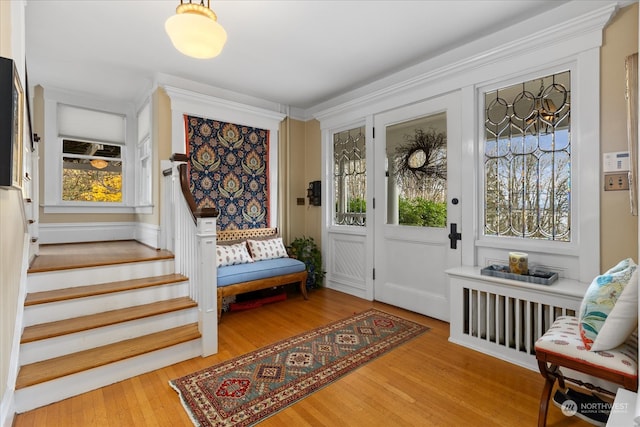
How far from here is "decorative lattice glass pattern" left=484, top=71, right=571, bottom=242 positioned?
8.28 feet

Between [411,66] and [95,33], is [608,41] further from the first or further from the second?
[95,33]

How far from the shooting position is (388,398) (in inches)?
77.9

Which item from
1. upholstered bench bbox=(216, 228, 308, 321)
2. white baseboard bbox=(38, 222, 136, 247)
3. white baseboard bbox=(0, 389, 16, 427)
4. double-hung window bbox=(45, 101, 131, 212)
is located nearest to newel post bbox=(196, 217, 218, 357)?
upholstered bench bbox=(216, 228, 308, 321)

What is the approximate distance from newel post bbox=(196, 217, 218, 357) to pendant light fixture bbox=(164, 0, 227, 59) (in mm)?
1255

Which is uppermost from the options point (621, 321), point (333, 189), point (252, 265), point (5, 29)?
point (5, 29)

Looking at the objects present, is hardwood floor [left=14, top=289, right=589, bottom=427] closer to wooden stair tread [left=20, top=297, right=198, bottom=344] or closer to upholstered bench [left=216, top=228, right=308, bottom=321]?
wooden stair tread [left=20, top=297, right=198, bottom=344]

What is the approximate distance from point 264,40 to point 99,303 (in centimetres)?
265

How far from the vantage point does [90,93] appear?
14.0 feet

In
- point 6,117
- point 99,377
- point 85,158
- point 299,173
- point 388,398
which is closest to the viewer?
point 6,117

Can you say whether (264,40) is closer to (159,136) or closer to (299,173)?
(159,136)

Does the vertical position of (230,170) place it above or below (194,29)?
below

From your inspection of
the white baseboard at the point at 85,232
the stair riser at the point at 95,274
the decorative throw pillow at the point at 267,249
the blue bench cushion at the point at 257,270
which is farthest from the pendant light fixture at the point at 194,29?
the white baseboard at the point at 85,232

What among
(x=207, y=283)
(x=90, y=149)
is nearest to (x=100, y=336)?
(x=207, y=283)

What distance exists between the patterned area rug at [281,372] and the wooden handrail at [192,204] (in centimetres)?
115
